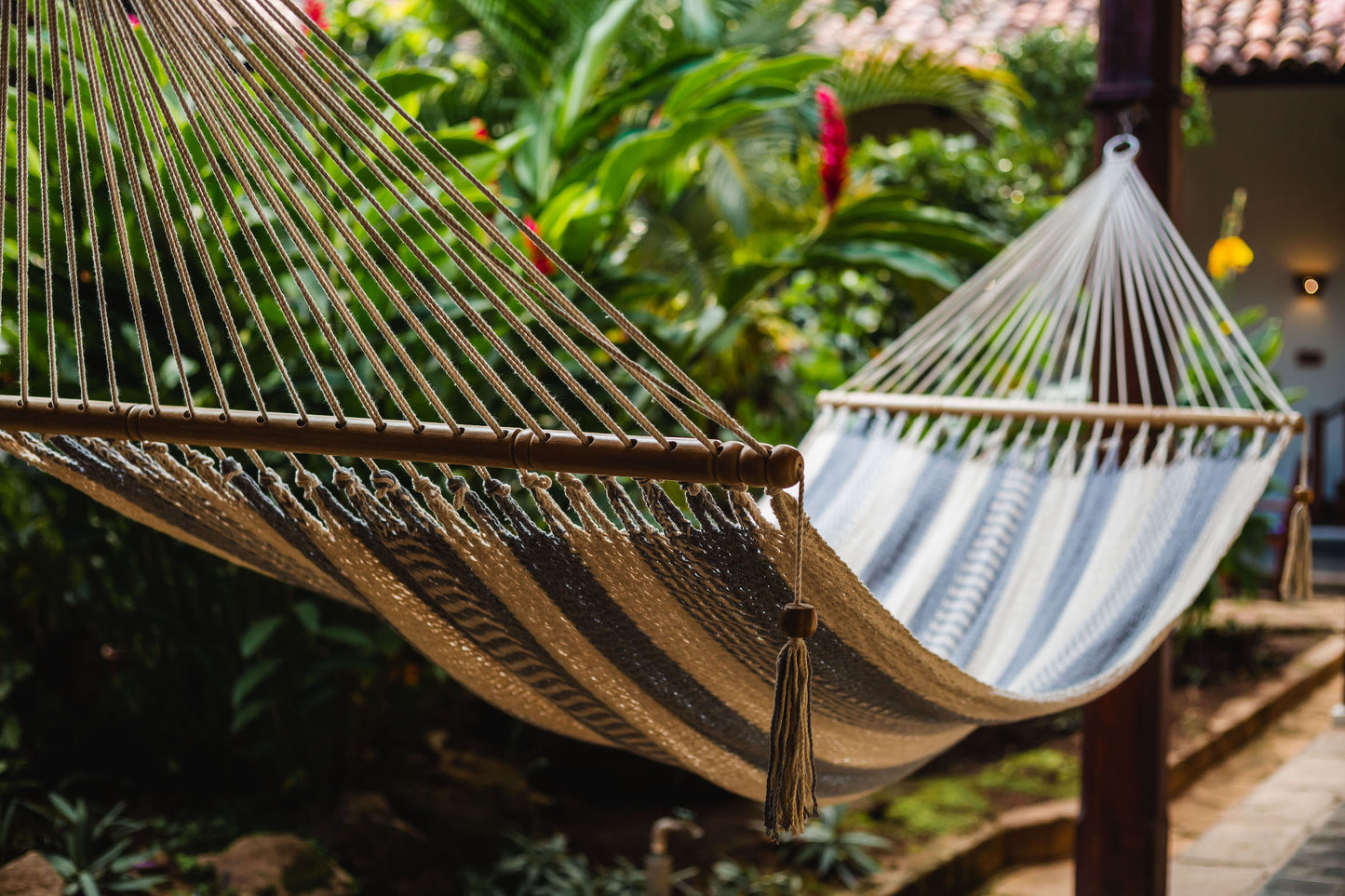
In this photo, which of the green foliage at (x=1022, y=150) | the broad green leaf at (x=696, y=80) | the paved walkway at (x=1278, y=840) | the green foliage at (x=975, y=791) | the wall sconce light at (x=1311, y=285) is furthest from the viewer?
the wall sconce light at (x=1311, y=285)

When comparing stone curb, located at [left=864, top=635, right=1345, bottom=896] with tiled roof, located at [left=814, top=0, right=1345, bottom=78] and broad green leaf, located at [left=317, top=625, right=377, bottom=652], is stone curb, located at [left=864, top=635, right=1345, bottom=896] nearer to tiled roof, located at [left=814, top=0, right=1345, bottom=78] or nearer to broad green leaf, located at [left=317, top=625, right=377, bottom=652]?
broad green leaf, located at [left=317, top=625, right=377, bottom=652]

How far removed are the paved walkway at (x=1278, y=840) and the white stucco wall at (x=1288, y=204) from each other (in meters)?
3.75

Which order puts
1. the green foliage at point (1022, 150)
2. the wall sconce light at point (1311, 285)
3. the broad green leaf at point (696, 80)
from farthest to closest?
the wall sconce light at point (1311, 285)
the green foliage at point (1022, 150)
the broad green leaf at point (696, 80)

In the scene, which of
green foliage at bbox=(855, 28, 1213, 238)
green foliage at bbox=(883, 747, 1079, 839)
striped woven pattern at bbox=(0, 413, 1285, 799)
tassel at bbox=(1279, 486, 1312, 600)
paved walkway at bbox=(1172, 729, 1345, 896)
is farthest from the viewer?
green foliage at bbox=(855, 28, 1213, 238)

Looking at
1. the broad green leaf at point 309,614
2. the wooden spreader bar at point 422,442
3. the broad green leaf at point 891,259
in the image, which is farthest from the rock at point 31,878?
the broad green leaf at point 891,259

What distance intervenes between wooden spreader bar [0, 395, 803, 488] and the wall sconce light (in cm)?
626

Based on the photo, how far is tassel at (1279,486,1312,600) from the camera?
5.14ft

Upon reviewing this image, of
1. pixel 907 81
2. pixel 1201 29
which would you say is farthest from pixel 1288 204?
pixel 907 81

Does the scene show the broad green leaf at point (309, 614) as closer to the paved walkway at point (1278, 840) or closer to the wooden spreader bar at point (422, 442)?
the wooden spreader bar at point (422, 442)

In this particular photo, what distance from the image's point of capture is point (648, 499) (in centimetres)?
84

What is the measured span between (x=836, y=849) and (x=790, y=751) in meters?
1.47

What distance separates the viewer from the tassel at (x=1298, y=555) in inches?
61.6

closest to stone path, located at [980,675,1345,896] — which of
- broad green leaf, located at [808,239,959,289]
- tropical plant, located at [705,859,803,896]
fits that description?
tropical plant, located at [705,859,803,896]

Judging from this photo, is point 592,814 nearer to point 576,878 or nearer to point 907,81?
point 576,878
